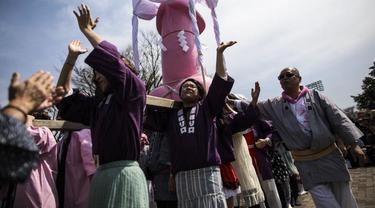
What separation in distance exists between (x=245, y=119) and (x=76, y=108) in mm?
1786

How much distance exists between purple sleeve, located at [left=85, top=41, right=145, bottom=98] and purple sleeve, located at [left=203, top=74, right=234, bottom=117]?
3.59 ft

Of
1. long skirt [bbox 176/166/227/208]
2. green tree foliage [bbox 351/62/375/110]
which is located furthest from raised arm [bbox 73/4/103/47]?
green tree foliage [bbox 351/62/375/110]

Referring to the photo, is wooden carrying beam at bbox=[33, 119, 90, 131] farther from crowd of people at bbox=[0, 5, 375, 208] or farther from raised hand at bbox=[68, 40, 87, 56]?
raised hand at bbox=[68, 40, 87, 56]

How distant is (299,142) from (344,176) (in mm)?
553

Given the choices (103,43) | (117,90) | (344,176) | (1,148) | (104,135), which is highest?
(103,43)

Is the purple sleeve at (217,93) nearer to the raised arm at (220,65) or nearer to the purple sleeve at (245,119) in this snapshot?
the raised arm at (220,65)

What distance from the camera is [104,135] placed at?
2.04 metres

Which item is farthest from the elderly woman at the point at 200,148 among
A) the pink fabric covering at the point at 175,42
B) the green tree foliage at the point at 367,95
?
the green tree foliage at the point at 367,95

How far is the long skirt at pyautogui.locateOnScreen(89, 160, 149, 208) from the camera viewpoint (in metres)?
1.91

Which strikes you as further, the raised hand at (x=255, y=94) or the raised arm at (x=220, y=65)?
the raised hand at (x=255, y=94)

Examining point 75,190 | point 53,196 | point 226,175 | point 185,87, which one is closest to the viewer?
point 53,196

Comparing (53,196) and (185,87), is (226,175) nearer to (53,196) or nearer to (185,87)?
(185,87)

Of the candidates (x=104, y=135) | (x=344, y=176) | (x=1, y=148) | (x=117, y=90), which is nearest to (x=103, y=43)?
(x=117, y=90)

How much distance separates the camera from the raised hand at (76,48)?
2.09m
